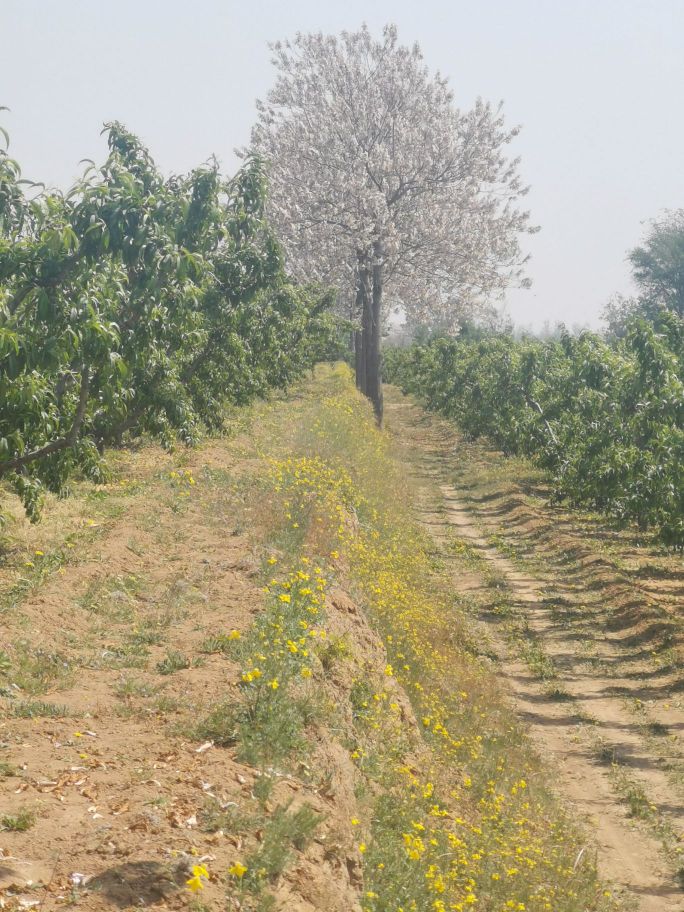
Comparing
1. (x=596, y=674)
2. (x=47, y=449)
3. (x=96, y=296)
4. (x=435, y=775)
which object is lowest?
(x=596, y=674)

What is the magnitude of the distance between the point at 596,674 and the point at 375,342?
24.0 metres

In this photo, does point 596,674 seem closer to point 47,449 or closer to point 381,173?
point 47,449

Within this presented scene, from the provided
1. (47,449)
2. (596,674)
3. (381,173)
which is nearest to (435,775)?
(47,449)

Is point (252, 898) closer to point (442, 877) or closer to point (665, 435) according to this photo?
point (442, 877)

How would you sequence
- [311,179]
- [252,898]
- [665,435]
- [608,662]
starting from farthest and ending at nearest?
[311,179]
[665,435]
[608,662]
[252,898]

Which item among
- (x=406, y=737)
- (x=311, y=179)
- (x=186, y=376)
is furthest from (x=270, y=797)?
(x=311, y=179)

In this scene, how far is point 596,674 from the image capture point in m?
11.9

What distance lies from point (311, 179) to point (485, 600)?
21551 millimetres

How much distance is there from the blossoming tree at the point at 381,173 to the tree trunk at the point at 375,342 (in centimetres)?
6

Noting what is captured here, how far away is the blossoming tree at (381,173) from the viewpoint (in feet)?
106

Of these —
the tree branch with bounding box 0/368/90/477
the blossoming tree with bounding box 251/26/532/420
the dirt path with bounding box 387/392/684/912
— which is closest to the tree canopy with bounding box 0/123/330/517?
the tree branch with bounding box 0/368/90/477

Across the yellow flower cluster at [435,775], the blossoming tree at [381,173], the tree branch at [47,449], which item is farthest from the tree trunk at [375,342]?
the tree branch at [47,449]

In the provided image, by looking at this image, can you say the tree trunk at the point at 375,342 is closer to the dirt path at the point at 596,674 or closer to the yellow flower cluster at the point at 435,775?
the dirt path at the point at 596,674

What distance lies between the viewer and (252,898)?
4.58 m
